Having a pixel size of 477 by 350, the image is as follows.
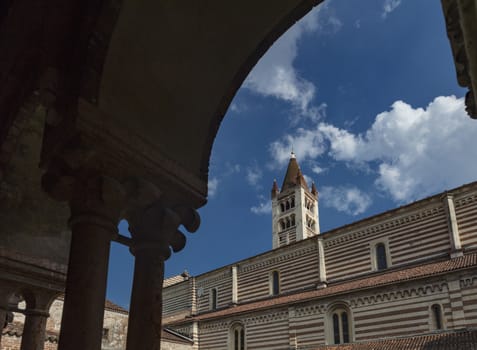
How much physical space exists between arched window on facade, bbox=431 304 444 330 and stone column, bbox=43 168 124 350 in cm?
1895

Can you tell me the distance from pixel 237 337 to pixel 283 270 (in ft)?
17.2

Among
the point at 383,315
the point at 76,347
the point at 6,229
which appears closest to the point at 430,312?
the point at 383,315

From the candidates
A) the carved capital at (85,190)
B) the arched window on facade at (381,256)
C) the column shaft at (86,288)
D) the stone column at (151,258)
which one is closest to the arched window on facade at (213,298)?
the arched window on facade at (381,256)

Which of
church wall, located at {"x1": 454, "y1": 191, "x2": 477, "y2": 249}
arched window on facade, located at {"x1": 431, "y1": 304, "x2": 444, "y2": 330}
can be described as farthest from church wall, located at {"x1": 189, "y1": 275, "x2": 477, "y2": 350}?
church wall, located at {"x1": 454, "y1": 191, "x2": 477, "y2": 249}

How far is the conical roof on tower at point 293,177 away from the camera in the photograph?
51.6 m

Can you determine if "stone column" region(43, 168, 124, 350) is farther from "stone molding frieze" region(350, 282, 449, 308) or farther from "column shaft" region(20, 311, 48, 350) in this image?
"stone molding frieze" region(350, 282, 449, 308)

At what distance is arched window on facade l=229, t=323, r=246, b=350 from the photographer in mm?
27719

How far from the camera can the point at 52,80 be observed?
142 inches

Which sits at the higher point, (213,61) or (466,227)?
(466,227)

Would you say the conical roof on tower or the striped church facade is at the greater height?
the conical roof on tower

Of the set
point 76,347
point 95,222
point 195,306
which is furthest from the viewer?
point 195,306

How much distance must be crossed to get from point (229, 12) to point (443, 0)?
7.61 ft

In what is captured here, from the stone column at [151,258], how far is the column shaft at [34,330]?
136 inches

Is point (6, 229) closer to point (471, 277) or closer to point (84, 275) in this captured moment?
point (84, 275)
